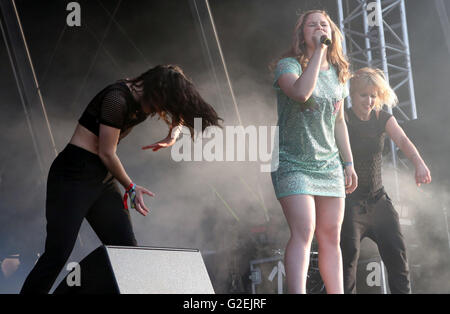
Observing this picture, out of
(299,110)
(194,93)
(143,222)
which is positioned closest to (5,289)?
(143,222)

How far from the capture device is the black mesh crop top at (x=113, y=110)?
2.00 m

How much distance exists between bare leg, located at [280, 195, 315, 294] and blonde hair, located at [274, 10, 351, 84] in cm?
58

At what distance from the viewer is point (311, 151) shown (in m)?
1.95

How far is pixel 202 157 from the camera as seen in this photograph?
22.4 ft

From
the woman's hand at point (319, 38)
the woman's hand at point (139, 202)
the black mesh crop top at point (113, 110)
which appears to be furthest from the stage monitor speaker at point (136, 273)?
the woman's hand at point (319, 38)

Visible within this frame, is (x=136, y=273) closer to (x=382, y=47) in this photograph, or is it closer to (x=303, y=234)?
(x=303, y=234)

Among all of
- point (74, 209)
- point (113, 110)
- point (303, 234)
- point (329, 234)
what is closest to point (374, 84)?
point (329, 234)

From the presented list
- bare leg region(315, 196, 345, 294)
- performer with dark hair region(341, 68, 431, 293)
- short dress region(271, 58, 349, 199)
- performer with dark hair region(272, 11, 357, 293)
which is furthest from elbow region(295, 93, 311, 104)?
performer with dark hair region(341, 68, 431, 293)

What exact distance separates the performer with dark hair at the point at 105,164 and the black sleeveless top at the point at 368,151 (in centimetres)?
94

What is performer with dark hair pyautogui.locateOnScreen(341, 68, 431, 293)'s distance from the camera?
255 centimetres

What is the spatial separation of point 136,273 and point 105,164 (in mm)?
570

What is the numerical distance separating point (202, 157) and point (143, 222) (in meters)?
1.35

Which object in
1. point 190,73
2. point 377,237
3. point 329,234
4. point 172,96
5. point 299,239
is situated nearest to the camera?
point 299,239
